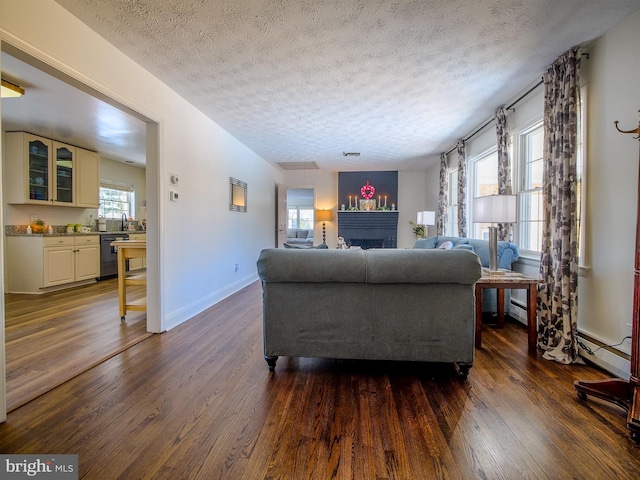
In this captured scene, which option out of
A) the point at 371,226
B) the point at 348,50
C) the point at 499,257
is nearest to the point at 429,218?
the point at 371,226

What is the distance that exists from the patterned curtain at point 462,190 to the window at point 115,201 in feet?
22.1

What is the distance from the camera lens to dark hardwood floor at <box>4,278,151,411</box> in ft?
6.63

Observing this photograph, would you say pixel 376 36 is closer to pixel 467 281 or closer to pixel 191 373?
pixel 467 281

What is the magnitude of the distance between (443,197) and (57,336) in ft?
20.2

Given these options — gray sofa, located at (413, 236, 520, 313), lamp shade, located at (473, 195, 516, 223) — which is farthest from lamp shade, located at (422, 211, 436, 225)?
lamp shade, located at (473, 195, 516, 223)

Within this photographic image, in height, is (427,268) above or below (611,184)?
below

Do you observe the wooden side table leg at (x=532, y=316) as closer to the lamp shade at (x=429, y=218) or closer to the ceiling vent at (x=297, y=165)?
the lamp shade at (x=429, y=218)

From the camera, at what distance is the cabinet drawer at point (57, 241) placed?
456 centimetres

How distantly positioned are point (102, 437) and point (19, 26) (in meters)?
2.20

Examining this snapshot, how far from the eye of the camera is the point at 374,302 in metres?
2.04

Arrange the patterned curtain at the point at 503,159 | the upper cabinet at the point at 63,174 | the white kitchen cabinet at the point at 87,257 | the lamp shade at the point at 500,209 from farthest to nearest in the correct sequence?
the white kitchen cabinet at the point at 87,257, the upper cabinet at the point at 63,174, the patterned curtain at the point at 503,159, the lamp shade at the point at 500,209

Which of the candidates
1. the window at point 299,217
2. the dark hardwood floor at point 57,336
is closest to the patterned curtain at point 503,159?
the dark hardwood floor at point 57,336

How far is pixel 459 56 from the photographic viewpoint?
2467 mm

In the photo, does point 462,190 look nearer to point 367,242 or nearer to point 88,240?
point 367,242
